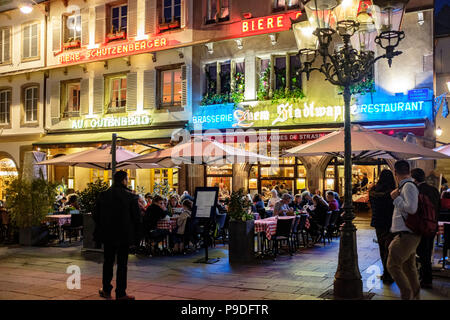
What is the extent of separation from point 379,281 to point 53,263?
595 cm

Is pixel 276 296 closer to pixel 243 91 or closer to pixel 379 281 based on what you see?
pixel 379 281

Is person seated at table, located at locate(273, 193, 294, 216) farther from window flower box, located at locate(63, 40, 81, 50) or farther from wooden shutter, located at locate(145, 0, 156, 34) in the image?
window flower box, located at locate(63, 40, 81, 50)

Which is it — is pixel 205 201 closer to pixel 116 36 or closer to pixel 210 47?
pixel 210 47

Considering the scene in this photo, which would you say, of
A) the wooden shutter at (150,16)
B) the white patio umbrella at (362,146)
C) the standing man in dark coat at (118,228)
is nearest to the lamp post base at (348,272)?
the white patio umbrella at (362,146)

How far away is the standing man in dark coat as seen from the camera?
619 cm

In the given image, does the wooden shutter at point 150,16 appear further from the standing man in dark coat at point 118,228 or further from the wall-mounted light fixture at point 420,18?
the standing man in dark coat at point 118,228

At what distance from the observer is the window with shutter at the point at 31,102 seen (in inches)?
891

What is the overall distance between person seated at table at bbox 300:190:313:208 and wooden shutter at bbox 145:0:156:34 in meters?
9.71

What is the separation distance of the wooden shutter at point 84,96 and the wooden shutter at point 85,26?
5.52ft

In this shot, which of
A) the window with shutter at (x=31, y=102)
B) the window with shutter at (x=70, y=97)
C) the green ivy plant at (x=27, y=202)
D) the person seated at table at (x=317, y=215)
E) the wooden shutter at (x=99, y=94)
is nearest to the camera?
the person seated at table at (x=317, y=215)

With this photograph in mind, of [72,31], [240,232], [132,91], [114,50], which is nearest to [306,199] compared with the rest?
[240,232]

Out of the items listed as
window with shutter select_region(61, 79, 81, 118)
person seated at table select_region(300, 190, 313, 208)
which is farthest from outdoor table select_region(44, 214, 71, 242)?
window with shutter select_region(61, 79, 81, 118)

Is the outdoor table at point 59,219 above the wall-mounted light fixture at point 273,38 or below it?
below

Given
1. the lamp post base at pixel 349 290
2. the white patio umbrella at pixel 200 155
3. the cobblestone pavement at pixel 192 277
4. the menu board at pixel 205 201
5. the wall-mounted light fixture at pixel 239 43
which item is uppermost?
the wall-mounted light fixture at pixel 239 43
